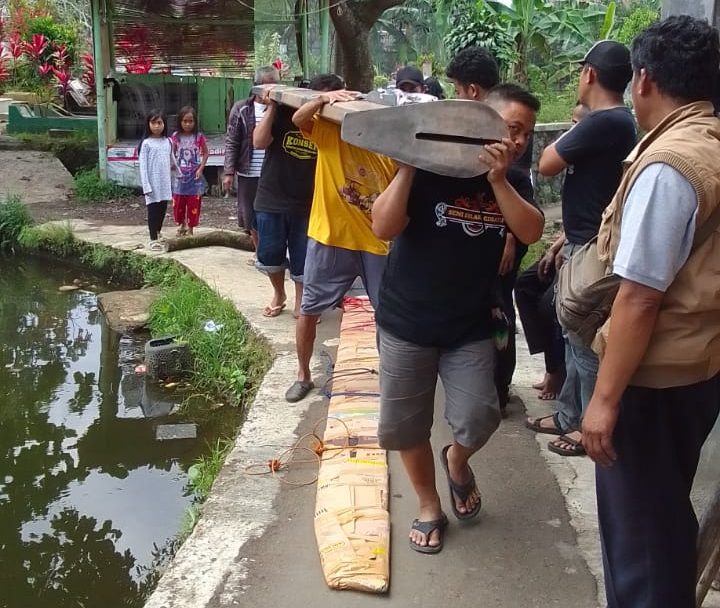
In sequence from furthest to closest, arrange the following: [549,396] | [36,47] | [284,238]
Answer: [36,47], [284,238], [549,396]

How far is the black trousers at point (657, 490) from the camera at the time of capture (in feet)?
7.00

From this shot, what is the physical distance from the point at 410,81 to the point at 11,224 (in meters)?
5.55

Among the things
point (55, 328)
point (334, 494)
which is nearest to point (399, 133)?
point (334, 494)

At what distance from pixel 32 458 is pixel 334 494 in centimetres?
237

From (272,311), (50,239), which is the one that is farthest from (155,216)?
(272,311)

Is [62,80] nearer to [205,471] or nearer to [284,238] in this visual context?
[284,238]

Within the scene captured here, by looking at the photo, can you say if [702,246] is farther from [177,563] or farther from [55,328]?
[55,328]

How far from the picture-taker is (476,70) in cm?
395

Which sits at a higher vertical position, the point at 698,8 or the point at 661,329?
the point at 698,8

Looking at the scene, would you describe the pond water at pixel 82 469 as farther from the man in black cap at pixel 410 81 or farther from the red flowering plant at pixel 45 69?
the red flowering plant at pixel 45 69

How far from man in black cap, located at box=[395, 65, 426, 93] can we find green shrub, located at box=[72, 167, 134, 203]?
6.24m

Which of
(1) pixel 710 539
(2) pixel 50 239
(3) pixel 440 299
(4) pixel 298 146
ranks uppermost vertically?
(3) pixel 440 299

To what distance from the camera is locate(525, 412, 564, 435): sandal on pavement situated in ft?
13.4

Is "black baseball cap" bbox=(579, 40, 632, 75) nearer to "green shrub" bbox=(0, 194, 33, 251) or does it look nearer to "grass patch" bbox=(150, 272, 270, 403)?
"grass patch" bbox=(150, 272, 270, 403)
